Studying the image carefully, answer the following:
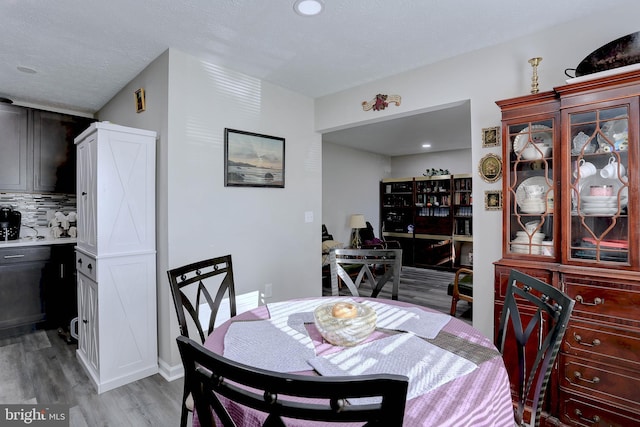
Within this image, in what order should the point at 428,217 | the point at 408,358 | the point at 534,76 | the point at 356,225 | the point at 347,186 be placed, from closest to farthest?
the point at 408,358 → the point at 534,76 → the point at 356,225 → the point at 347,186 → the point at 428,217

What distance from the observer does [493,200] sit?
93.9 inches

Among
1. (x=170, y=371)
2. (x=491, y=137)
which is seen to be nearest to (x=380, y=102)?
(x=491, y=137)

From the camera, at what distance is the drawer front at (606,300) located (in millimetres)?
1641

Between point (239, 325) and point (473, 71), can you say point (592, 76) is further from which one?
point (239, 325)

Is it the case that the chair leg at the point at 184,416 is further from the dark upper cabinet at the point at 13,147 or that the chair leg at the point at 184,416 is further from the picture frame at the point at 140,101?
the dark upper cabinet at the point at 13,147

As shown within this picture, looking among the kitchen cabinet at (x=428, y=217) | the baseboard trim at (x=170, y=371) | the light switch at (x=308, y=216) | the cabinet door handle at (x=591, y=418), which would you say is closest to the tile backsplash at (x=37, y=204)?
the baseboard trim at (x=170, y=371)

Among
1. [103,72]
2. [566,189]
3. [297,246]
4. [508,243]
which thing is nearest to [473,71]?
[566,189]

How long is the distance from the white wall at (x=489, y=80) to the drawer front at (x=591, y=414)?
0.63 meters

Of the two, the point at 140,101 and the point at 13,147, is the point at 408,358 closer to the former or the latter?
the point at 140,101

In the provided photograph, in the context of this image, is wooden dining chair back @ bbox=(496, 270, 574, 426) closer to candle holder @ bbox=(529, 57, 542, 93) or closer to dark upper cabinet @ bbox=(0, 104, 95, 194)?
candle holder @ bbox=(529, 57, 542, 93)

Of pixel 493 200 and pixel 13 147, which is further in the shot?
pixel 13 147

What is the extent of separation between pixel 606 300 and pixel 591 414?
2.10 ft

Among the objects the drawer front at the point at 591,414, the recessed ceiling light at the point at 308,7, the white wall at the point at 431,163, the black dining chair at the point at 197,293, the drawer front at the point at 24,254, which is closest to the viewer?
the black dining chair at the point at 197,293

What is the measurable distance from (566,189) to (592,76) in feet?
2.05
